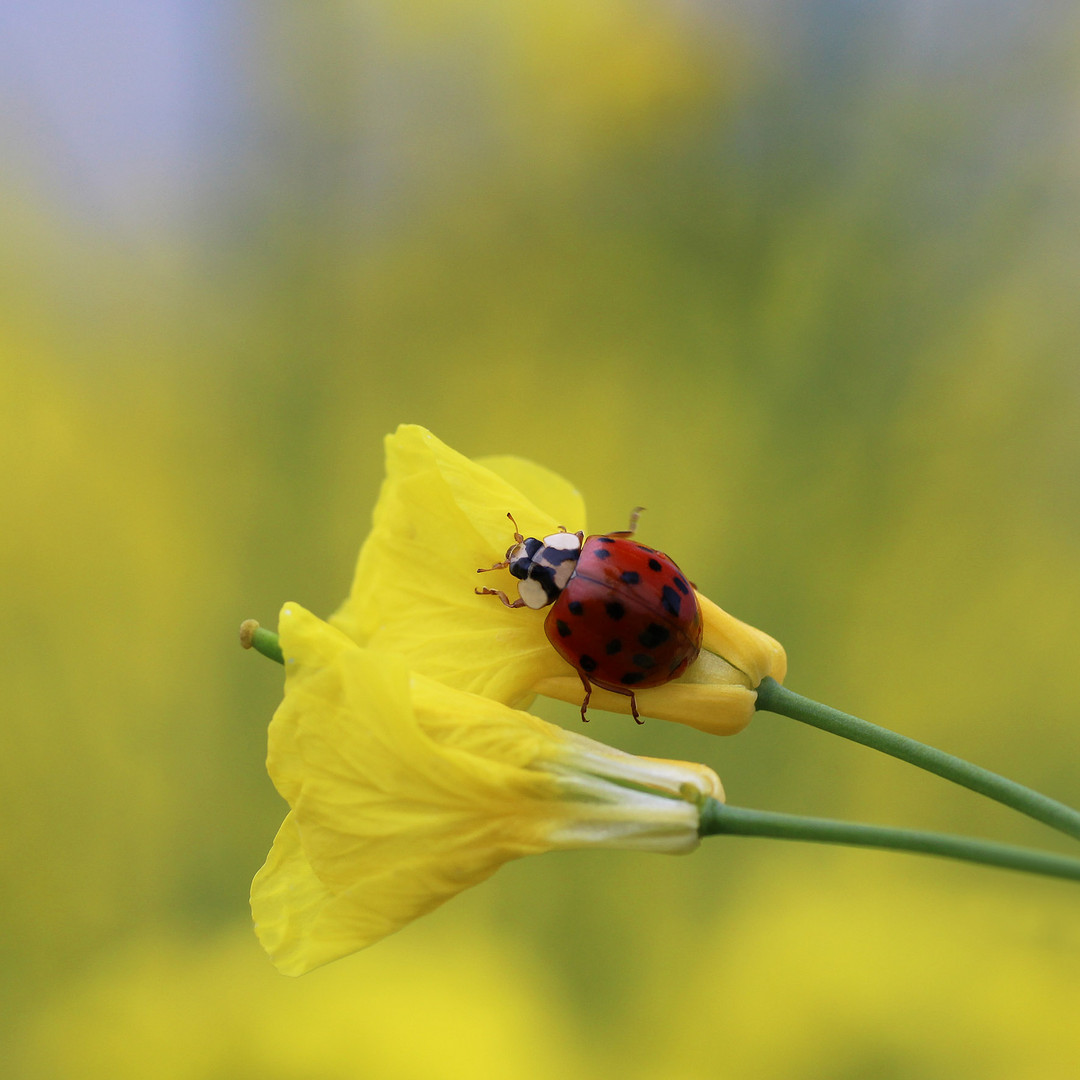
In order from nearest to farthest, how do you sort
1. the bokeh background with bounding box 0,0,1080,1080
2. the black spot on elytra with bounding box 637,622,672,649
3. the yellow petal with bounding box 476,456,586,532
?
the black spot on elytra with bounding box 637,622,672,649 < the yellow petal with bounding box 476,456,586,532 < the bokeh background with bounding box 0,0,1080,1080

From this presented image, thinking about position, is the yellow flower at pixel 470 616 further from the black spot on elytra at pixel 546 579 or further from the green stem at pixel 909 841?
the green stem at pixel 909 841

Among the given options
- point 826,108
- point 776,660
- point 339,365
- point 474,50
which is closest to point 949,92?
point 826,108

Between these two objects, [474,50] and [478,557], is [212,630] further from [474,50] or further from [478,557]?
[478,557]

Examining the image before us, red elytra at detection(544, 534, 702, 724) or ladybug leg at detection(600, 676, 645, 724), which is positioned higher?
red elytra at detection(544, 534, 702, 724)

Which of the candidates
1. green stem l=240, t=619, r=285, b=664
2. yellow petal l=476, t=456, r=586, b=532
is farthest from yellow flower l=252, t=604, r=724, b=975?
yellow petal l=476, t=456, r=586, b=532

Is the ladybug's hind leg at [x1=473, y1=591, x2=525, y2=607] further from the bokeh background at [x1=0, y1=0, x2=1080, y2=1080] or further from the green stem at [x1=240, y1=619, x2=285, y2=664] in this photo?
the bokeh background at [x1=0, y1=0, x2=1080, y2=1080]

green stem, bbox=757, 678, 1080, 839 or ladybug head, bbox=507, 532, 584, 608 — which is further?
ladybug head, bbox=507, 532, 584, 608

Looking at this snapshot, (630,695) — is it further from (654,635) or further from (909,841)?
(909,841)
